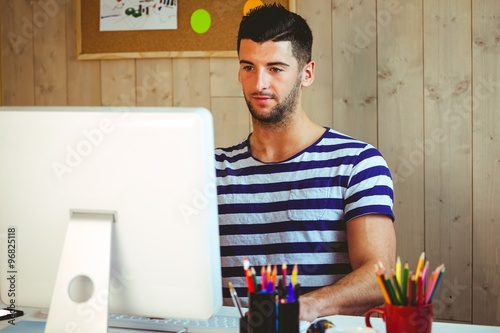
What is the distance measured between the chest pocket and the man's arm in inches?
3.7

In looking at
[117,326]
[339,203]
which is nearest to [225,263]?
[339,203]

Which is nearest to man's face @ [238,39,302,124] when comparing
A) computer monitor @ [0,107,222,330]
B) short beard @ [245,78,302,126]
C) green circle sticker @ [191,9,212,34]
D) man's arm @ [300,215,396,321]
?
short beard @ [245,78,302,126]

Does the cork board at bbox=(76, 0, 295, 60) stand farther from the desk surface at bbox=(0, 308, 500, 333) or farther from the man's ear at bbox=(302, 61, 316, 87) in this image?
the desk surface at bbox=(0, 308, 500, 333)

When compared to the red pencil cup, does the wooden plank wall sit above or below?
above

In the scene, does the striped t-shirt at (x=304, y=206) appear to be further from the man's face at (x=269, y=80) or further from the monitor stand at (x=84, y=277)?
the monitor stand at (x=84, y=277)

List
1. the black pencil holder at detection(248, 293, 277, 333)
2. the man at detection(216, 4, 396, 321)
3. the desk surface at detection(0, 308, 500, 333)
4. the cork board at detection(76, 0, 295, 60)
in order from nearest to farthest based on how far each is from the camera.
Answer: the black pencil holder at detection(248, 293, 277, 333) → the desk surface at detection(0, 308, 500, 333) → the man at detection(216, 4, 396, 321) → the cork board at detection(76, 0, 295, 60)

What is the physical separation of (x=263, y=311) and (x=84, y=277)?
34cm

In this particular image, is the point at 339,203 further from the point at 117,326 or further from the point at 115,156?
the point at 115,156

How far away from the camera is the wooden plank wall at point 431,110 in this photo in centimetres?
242

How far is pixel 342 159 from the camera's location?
1918 mm

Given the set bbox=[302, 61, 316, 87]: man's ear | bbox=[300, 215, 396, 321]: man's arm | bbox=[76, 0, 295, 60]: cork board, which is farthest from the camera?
bbox=[76, 0, 295, 60]: cork board

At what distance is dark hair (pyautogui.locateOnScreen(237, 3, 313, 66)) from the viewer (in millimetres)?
2010

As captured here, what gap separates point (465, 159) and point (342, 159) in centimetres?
73

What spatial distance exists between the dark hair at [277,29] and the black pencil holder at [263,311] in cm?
105
